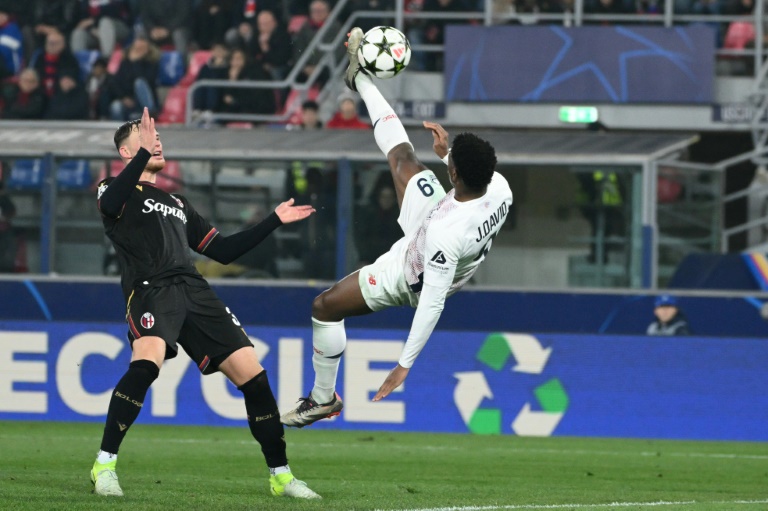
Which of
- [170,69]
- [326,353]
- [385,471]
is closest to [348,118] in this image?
[170,69]

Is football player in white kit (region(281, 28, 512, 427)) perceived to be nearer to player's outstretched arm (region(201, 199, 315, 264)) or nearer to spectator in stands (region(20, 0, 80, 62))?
player's outstretched arm (region(201, 199, 315, 264))

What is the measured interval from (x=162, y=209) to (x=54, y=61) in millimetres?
12156

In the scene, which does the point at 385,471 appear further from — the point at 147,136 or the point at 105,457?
the point at 147,136

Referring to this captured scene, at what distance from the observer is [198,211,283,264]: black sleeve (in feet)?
24.6

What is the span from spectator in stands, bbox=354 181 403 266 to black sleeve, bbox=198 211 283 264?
23.2 feet

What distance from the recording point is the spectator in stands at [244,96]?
17.9 m

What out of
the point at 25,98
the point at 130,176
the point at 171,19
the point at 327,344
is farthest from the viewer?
the point at 171,19

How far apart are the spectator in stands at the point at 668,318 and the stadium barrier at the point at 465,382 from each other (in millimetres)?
1146

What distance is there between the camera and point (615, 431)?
41.5ft

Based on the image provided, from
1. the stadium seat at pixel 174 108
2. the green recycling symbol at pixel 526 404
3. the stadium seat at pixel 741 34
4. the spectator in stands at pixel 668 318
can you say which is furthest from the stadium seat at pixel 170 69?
the spectator in stands at pixel 668 318

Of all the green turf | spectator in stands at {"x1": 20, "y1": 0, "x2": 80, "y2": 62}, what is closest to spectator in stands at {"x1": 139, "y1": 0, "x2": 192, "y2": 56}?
spectator in stands at {"x1": 20, "y1": 0, "x2": 80, "y2": 62}

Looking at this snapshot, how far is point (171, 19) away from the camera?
19.7 meters

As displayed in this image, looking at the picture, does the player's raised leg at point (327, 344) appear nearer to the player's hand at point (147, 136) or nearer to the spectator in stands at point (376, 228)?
the player's hand at point (147, 136)

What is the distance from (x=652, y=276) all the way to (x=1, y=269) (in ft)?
23.6
